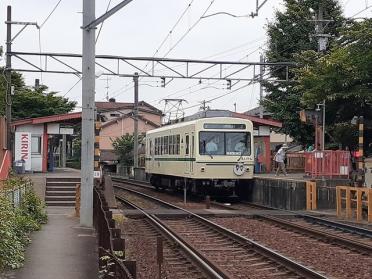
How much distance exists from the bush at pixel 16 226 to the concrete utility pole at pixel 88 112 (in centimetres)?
115

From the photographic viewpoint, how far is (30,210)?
15.1m

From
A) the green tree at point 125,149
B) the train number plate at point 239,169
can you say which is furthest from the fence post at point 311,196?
the green tree at point 125,149

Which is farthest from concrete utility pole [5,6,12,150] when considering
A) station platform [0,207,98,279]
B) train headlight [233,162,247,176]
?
station platform [0,207,98,279]

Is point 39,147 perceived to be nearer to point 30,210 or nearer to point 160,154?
point 160,154

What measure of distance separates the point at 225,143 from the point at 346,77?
18.0 ft

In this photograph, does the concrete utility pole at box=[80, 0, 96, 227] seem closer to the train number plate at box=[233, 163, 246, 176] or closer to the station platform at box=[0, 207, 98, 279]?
the station platform at box=[0, 207, 98, 279]

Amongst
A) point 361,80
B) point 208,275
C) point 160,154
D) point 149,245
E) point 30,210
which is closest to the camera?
point 208,275

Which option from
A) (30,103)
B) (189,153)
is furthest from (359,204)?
(30,103)

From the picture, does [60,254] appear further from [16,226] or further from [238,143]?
[238,143]

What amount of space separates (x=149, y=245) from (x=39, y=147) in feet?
69.7

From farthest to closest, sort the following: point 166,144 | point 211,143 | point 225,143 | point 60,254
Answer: point 166,144 → point 225,143 → point 211,143 → point 60,254

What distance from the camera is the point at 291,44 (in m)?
35.8

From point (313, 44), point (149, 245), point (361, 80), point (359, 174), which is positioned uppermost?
point (313, 44)

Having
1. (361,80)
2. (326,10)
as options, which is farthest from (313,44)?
(361,80)
